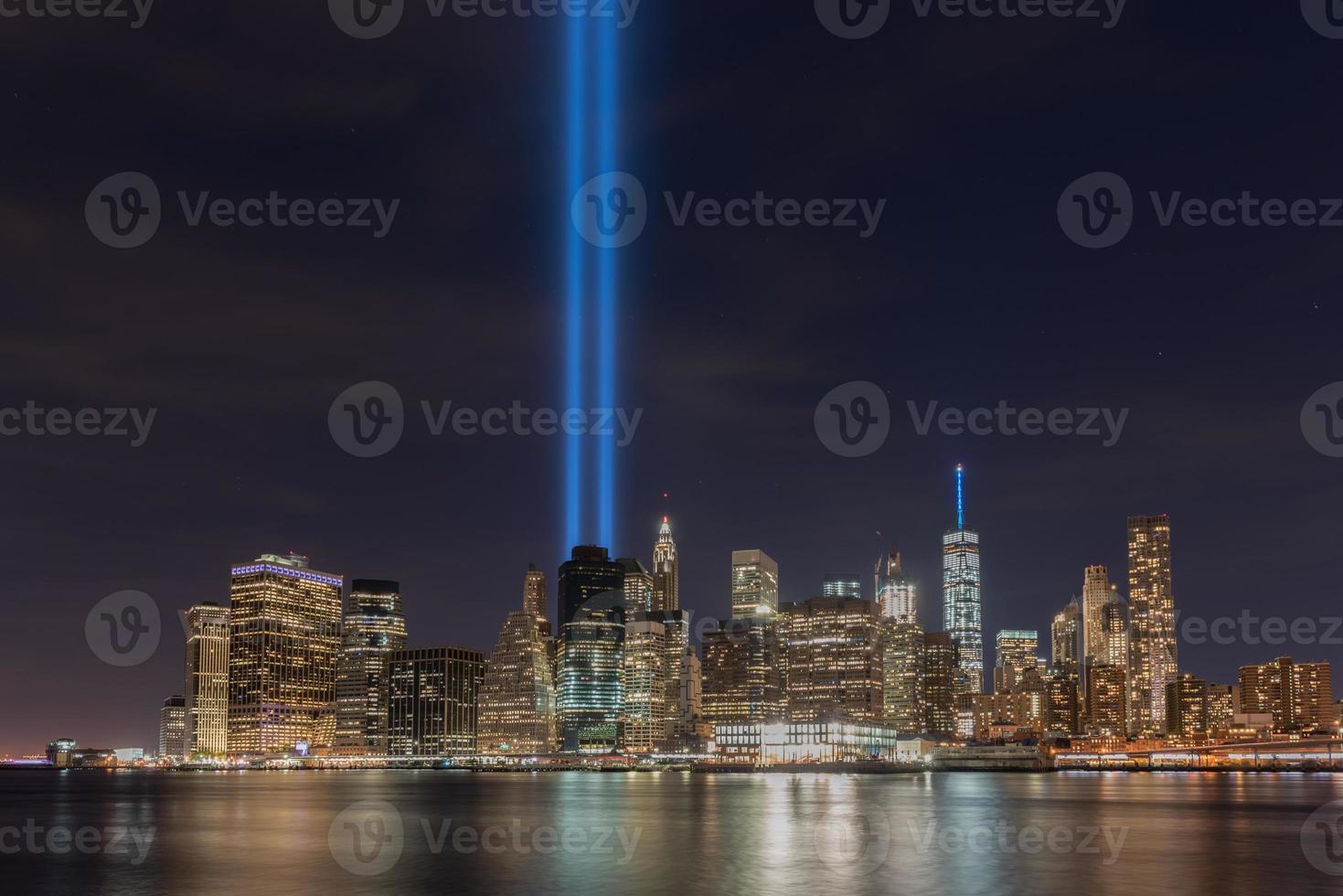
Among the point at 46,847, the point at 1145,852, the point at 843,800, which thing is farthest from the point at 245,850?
the point at 843,800

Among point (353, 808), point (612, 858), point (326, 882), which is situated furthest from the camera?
point (353, 808)

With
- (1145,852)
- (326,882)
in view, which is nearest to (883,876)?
(1145,852)

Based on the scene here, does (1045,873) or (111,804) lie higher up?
(1045,873)

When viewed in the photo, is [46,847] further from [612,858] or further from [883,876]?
[883,876]

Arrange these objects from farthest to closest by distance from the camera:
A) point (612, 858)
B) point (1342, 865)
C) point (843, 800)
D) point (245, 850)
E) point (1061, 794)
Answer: point (1061, 794) < point (843, 800) < point (245, 850) < point (612, 858) < point (1342, 865)

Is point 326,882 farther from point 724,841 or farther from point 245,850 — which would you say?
point 724,841

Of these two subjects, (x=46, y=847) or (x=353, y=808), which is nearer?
(x=46, y=847)
